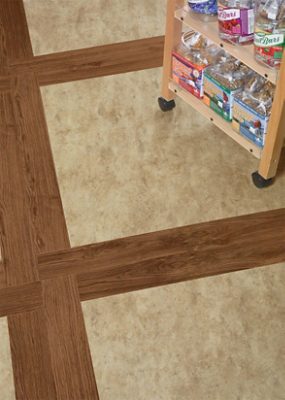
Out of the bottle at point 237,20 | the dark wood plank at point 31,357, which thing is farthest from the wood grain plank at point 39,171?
the bottle at point 237,20

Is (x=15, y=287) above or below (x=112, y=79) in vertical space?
below

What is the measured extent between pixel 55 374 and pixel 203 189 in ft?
2.72

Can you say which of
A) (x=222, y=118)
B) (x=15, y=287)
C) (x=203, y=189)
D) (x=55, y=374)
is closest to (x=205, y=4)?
(x=222, y=118)

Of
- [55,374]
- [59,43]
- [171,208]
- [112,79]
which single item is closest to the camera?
[55,374]

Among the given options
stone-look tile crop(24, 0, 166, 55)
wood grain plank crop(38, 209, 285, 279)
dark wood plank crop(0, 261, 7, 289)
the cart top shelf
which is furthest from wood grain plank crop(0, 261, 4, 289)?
stone-look tile crop(24, 0, 166, 55)

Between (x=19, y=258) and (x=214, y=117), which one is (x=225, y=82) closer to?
(x=214, y=117)

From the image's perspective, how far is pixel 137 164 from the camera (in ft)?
7.46

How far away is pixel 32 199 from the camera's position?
7.15 feet

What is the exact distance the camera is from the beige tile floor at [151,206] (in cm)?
176

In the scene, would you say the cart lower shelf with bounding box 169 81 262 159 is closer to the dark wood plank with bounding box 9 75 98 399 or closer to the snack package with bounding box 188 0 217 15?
the snack package with bounding box 188 0 217 15

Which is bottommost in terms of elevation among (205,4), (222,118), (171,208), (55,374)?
(55,374)

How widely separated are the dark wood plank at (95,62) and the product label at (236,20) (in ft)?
2.35

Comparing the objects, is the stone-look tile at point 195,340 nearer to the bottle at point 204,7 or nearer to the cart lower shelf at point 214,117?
the cart lower shelf at point 214,117

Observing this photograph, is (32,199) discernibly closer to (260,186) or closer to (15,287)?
(15,287)
